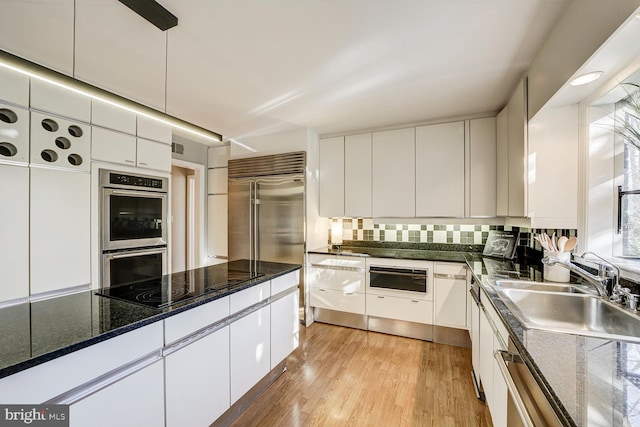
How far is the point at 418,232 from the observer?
11.3 feet

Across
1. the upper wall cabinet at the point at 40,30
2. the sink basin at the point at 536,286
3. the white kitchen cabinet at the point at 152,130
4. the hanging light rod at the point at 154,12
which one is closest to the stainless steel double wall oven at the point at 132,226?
the white kitchen cabinet at the point at 152,130

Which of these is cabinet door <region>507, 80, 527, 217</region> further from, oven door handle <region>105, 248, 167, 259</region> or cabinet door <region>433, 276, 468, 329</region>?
oven door handle <region>105, 248, 167, 259</region>

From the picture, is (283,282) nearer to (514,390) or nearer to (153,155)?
(514,390)

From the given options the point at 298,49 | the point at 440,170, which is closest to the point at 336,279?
the point at 440,170

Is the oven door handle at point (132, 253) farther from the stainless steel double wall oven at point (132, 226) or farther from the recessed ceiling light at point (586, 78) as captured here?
the recessed ceiling light at point (586, 78)

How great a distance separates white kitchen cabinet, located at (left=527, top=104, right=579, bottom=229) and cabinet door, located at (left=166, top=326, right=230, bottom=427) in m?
2.30

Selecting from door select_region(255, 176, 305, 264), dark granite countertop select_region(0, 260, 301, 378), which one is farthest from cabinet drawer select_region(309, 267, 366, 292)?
dark granite countertop select_region(0, 260, 301, 378)

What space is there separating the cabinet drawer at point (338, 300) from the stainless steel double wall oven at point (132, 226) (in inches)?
72.4

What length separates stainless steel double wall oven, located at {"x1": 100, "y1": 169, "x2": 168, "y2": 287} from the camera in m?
2.52

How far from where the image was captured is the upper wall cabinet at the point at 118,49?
1493 millimetres

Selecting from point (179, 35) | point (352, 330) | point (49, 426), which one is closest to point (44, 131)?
point (179, 35)

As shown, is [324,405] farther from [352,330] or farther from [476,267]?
[476,267]

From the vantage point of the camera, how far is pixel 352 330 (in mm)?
3209

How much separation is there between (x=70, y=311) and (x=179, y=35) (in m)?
1.64
